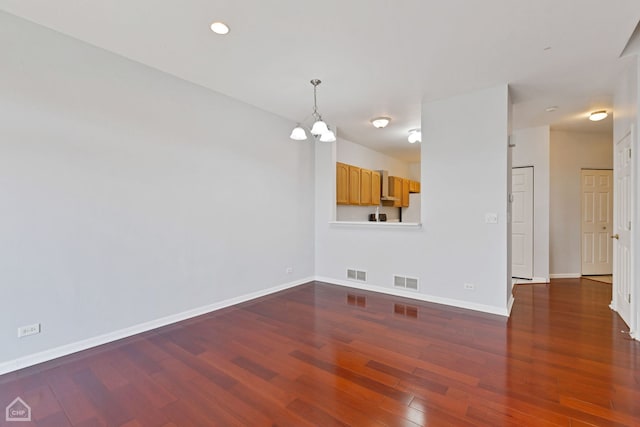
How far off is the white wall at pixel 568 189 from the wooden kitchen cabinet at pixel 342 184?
3813mm

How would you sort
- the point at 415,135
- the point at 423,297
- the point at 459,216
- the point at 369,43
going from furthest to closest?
the point at 415,135
the point at 423,297
the point at 459,216
the point at 369,43

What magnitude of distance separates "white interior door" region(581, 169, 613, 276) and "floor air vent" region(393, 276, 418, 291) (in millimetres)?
3793

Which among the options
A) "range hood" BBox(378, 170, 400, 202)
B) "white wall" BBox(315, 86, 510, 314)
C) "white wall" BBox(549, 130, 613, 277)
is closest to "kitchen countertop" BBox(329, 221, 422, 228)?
"white wall" BBox(315, 86, 510, 314)

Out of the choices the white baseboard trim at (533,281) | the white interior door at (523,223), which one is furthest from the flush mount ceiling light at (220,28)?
the white baseboard trim at (533,281)

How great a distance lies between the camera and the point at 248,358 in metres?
2.47

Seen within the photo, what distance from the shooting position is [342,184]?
544cm

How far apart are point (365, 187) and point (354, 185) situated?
1.48ft

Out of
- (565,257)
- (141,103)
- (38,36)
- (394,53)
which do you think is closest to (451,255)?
(394,53)

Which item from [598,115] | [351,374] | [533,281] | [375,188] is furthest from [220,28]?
[533,281]

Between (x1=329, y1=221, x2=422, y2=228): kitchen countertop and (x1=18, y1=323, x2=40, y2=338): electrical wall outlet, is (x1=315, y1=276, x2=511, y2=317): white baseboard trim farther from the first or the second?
(x1=18, y1=323, x2=40, y2=338): electrical wall outlet

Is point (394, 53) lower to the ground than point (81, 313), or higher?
higher

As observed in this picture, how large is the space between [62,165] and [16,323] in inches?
51.8

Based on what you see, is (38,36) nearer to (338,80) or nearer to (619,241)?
(338,80)

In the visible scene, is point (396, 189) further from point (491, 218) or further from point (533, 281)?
point (491, 218)
